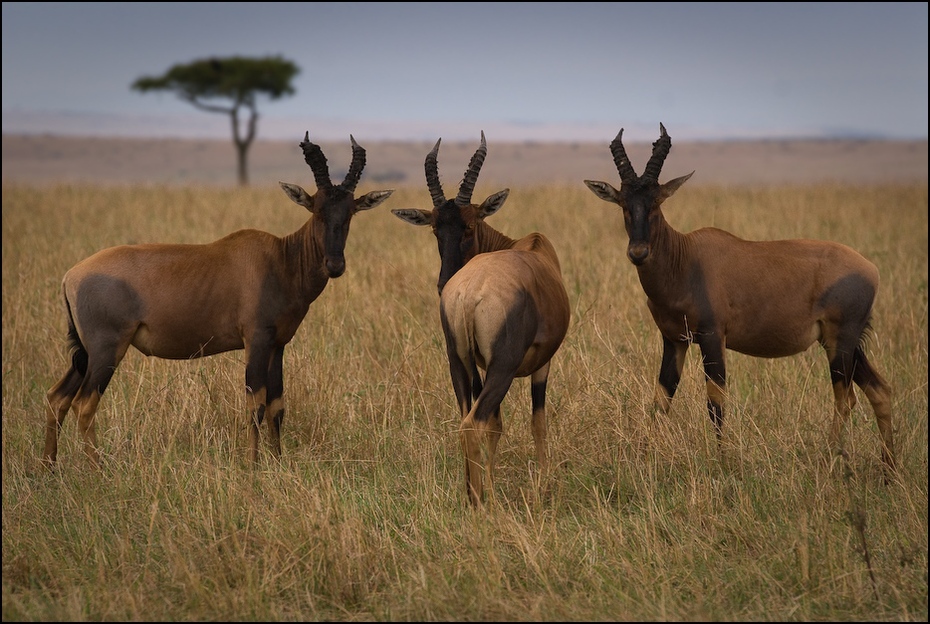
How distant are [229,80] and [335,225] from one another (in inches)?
1622

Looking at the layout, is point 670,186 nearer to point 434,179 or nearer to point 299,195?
point 434,179

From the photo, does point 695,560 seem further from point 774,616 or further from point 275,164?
point 275,164

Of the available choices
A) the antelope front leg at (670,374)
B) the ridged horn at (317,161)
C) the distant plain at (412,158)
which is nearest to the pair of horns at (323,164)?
the ridged horn at (317,161)

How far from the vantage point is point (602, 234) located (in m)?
Result: 16.5

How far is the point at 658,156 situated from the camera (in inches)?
257

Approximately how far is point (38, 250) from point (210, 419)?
28.1 feet

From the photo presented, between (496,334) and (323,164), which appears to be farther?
(323,164)

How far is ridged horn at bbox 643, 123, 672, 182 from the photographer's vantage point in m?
6.44

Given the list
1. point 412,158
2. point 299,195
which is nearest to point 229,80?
point 299,195

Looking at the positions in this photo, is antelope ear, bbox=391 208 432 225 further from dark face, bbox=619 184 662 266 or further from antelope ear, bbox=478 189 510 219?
dark face, bbox=619 184 662 266

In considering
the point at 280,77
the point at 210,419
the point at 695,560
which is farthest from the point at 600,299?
the point at 280,77

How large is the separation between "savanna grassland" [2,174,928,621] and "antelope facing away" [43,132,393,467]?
1.30ft

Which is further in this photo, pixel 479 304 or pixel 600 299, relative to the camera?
pixel 600 299

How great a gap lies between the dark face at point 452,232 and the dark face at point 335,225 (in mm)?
607
